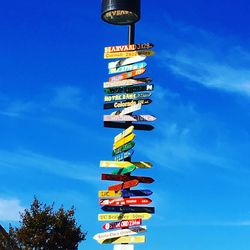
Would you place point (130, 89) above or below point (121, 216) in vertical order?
above

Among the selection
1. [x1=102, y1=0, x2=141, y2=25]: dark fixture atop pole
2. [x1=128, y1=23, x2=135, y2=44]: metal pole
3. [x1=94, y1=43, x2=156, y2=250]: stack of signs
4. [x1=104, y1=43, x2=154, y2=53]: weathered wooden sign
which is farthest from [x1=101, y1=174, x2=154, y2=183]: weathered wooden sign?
[x1=102, y1=0, x2=141, y2=25]: dark fixture atop pole

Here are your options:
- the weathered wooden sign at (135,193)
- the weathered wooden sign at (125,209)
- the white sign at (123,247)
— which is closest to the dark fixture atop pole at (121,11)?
the weathered wooden sign at (135,193)

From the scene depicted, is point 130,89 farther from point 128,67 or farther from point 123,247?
point 123,247

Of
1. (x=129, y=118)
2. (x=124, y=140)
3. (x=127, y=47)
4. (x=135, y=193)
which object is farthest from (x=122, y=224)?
(x=127, y=47)

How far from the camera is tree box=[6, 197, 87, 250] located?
55344mm

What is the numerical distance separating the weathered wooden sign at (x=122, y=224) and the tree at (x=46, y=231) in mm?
19667

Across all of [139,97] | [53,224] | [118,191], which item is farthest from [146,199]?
[53,224]

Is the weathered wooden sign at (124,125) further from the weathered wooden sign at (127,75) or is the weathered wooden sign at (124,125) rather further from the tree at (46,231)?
the tree at (46,231)

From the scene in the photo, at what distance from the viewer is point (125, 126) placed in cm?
3759

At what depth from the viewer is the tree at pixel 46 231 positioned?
55344mm

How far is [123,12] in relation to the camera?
3844 cm

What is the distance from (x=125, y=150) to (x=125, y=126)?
141cm

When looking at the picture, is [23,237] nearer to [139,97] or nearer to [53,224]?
[53,224]

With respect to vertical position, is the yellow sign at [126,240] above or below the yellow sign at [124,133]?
below
